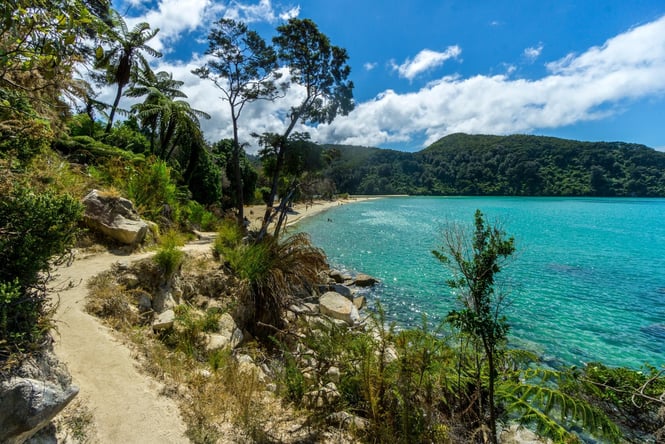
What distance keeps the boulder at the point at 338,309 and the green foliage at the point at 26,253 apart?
295 inches

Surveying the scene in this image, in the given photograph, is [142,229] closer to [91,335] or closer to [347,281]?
[91,335]

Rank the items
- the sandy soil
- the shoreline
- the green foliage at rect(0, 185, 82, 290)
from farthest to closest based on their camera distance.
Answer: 1. the shoreline
2. the sandy soil
3. the green foliage at rect(0, 185, 82, 290)

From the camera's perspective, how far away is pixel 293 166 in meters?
15.1

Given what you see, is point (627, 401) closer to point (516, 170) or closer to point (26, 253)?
point (26, 253)

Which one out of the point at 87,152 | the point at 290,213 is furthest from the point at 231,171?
the point at 87,152

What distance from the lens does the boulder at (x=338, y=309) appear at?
912cm

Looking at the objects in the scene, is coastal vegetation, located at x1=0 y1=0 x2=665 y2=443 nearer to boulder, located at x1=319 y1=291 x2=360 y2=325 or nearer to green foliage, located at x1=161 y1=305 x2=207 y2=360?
green foliage, located at x1=161 y1=305 x2=207 y2=360

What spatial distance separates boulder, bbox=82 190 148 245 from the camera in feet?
22.9

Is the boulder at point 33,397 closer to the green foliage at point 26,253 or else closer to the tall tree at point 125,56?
the green foliage at point 26,253

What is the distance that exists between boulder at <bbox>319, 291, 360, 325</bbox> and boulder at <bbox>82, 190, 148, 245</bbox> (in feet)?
18.4

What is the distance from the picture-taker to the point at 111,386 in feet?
10.7

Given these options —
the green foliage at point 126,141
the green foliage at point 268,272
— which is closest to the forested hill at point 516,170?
the green foliage at point 126,141

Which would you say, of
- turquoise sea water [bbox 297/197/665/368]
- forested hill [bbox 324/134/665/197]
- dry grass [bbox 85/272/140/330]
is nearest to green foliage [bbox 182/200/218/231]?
turquoise sea water [bbox 297/197/665/368]

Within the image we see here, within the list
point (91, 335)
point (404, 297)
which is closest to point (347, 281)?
point (404, 297)
